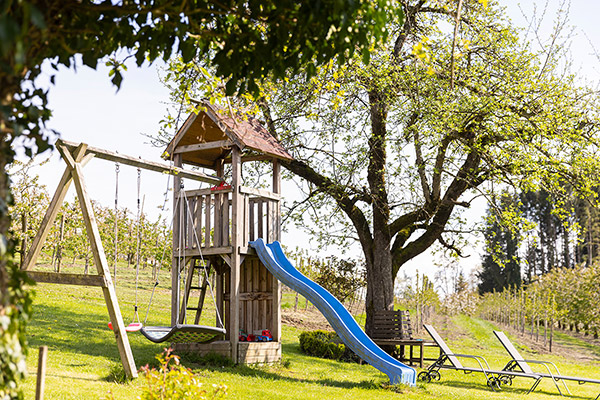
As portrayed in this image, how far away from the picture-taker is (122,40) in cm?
336

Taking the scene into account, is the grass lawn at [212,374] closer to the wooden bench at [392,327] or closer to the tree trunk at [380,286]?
the wooden bench at [392,327]

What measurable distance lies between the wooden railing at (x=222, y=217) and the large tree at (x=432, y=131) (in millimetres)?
2122

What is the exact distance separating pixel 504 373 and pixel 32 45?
9631 millimetres

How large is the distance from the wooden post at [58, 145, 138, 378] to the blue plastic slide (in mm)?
3608

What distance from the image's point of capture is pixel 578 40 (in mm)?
13094

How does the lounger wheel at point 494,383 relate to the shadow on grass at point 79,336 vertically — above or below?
below

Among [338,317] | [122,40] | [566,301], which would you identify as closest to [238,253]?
[338,317]

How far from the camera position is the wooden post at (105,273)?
7.45 meters

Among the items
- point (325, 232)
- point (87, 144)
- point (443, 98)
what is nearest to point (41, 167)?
point (325, 232)

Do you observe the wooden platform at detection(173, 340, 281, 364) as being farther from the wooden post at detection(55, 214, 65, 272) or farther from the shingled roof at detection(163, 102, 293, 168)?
the wooden post at detection(55, 214, 65, 272)

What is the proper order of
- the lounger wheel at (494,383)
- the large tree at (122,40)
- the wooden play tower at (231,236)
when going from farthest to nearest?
the lounger wheel at (494,383) → the wooden play tower at (231,236) → the large tree at (122,40)

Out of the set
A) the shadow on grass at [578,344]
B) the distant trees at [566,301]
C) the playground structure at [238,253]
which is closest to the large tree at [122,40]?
the playground structure at [238,253]

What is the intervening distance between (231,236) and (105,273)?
3371mm

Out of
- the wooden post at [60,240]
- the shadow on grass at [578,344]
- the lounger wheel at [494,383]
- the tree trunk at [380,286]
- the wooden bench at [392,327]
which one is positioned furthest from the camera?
the shadow on grass at [578,344]
